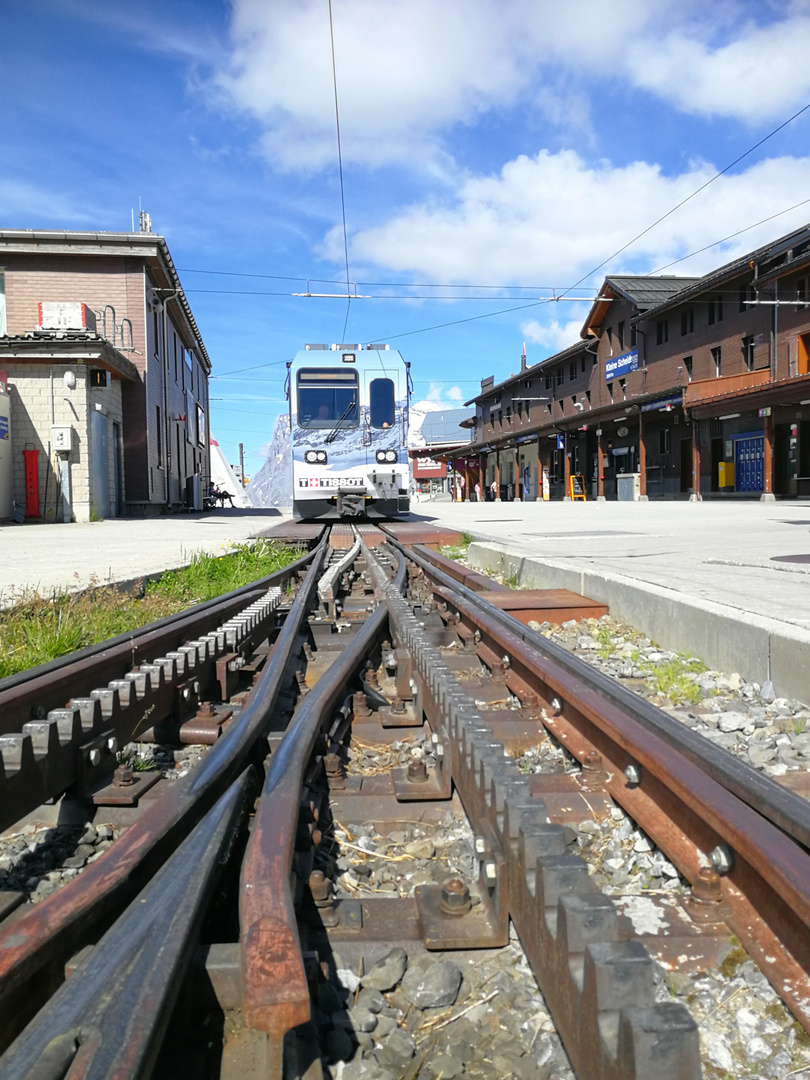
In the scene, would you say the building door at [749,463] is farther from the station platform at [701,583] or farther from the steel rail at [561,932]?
the steel rail at [561,932]

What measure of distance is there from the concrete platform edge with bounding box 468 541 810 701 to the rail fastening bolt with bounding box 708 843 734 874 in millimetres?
1742

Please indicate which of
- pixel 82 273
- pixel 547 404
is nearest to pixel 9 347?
pixel 82 273

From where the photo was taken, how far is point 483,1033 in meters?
1.36

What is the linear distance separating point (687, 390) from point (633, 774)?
106 feet

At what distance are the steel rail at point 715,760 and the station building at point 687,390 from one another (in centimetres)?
2234

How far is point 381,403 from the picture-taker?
15523 millimetres

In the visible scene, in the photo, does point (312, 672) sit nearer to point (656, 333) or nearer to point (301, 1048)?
point (301, 1048)

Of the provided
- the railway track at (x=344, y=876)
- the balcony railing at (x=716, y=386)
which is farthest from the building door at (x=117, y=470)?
the railway track at (x=344, y=876)

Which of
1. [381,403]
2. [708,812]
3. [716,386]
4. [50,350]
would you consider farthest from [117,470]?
[708,812]

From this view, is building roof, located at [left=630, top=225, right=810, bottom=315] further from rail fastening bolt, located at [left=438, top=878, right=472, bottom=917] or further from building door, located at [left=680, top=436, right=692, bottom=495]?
rail fastening bolt, located at [left=438, top=878, right=472, bottom=917]

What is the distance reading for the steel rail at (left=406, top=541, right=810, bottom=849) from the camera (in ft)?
5.64

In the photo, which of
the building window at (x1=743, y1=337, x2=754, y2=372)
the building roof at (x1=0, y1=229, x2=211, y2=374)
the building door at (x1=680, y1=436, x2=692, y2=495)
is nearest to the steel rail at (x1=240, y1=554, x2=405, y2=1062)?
the building roof at (x1=0, y1=229, x2=211, y2=374)

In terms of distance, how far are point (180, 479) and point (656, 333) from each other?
24636 millimetres

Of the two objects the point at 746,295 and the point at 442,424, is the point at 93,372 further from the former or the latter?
the point at 442,424
